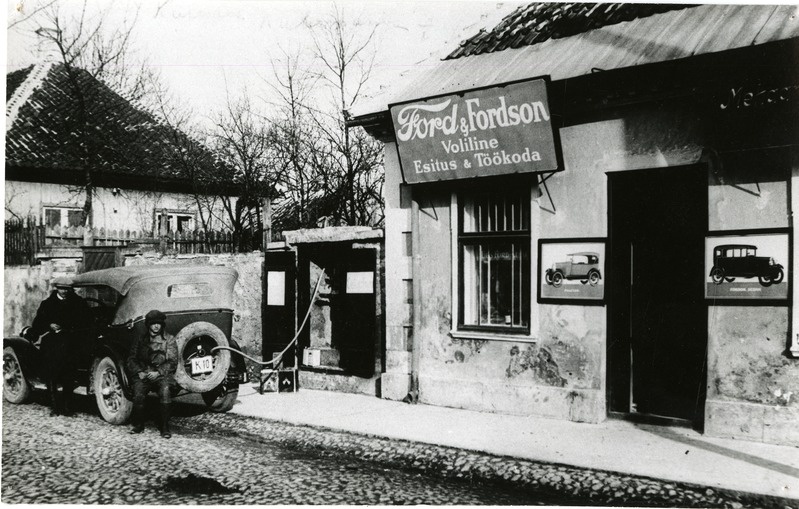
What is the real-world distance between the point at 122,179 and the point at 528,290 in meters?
13.5

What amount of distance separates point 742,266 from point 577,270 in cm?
183

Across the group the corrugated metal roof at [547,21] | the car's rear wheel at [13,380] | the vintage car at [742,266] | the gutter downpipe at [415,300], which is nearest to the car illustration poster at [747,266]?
the vintage car at [742,266]

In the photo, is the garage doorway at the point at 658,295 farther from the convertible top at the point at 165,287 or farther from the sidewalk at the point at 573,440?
the convertible top at the point at 165,287

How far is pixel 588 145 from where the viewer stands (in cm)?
815

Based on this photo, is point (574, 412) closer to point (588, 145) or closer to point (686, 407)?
point (686, 407)

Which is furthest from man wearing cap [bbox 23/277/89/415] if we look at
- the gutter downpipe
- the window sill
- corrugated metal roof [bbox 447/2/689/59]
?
corrugated metal roof [bbox 447/2/689/59]

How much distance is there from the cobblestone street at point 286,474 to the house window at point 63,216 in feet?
34.0

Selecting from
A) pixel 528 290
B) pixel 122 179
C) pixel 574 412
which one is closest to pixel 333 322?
pixel 528 290

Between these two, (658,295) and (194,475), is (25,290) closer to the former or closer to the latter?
(194,475)

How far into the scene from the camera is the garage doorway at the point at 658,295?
25.2ft

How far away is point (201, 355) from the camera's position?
8.59 meters

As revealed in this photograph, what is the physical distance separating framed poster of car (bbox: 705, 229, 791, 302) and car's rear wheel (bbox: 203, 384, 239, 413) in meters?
6.00

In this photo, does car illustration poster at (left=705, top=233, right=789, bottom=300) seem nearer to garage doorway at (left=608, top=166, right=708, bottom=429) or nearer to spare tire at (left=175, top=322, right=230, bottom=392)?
garage doorway at (left=608, top=166, right=708, bottom=429)

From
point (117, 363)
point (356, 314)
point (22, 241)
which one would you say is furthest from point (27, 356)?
point (356, 314)
